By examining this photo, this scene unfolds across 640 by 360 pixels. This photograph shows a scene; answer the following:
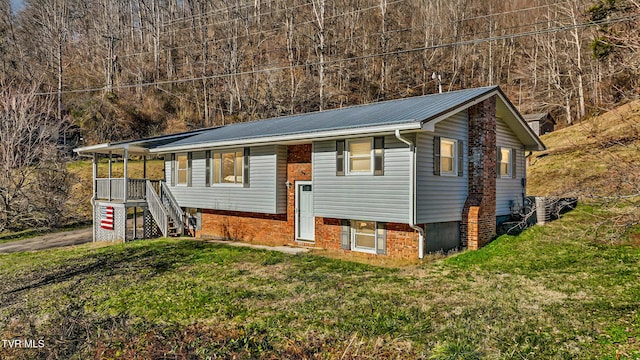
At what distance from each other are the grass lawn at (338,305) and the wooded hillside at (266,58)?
85.9 feet

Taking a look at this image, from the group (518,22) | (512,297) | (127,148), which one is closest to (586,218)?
(512,297)

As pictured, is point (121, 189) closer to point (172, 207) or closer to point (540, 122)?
point (172, 207)

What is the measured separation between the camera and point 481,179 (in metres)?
13.5

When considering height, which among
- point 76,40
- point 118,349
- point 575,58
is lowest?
point 118,349

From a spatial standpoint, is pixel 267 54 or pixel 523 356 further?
pixel 267 54

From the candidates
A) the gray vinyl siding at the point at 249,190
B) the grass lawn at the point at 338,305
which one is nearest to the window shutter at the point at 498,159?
the grass lawn at the point at 338,305

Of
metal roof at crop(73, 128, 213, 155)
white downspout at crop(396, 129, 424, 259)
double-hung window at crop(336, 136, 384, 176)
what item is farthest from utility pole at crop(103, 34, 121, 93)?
white downspout at crop(396, 129, 424, 259)

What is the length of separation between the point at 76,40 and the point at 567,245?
52911 millimetres

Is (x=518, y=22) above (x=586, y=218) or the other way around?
above

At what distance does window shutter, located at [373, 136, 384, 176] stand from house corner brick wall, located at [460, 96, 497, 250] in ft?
10.9

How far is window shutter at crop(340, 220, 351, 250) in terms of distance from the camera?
1372 cm

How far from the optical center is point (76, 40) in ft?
157

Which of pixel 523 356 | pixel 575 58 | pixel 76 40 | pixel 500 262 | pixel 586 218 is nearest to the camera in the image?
pixel 523 356

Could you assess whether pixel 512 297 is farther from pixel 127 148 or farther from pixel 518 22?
pixel 518 22
